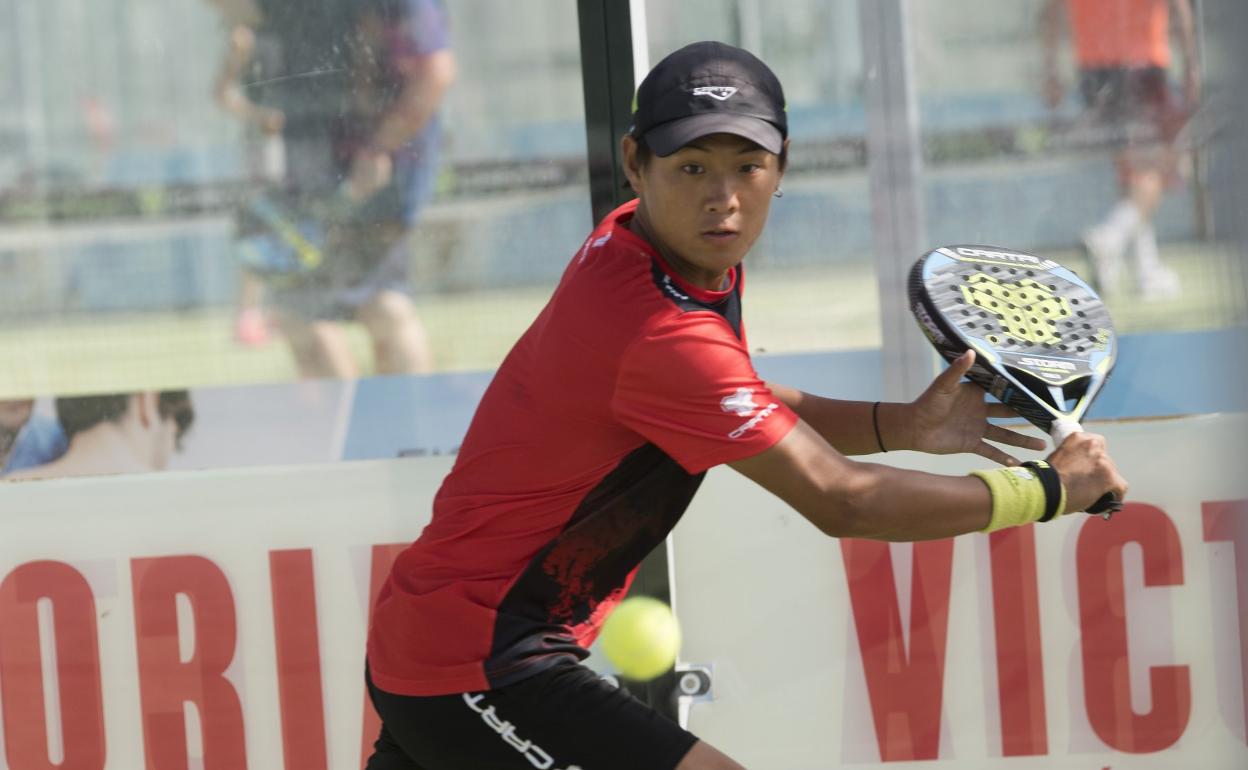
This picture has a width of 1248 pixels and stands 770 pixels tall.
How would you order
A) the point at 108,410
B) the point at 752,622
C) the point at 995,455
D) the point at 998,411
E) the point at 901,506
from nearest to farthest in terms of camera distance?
the point at 901,506 → the point at 995,455 → the point at 998,411 → the point at 752,622 → the point at 108,410

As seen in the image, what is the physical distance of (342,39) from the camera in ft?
11.9

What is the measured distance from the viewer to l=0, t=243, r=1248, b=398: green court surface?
356 centimetres

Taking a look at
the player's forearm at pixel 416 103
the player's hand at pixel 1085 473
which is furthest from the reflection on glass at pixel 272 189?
the player's hand at pixel 1085 473

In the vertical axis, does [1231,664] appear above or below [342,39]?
below

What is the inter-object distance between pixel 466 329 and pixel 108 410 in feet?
2.94

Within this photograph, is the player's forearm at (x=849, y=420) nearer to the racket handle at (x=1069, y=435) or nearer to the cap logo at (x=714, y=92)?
the racket handle at (x=1069, y=435)

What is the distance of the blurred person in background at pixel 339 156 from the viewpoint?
143 inches

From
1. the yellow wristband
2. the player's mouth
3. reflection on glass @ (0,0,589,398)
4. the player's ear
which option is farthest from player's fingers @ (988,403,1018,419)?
reflection on glass @ (0,0,589,398)

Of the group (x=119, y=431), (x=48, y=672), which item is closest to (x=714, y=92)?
(x=119, y=431)

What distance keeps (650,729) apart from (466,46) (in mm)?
1915

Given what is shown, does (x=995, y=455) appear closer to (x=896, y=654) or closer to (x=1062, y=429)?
(x=1062, y=429)

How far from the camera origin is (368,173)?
144 inches

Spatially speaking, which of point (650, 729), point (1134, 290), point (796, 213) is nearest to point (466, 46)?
point (796, 213)

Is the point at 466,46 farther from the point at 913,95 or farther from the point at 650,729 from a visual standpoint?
the point at 650,729
